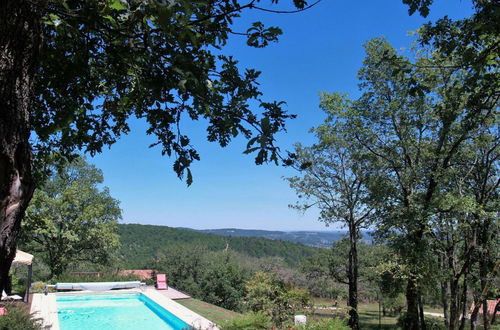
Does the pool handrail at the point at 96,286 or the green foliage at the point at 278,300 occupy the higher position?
the green foliage at the point at 278,300

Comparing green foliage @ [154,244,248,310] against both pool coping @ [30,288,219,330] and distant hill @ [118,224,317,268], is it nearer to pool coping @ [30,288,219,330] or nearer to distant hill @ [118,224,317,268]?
pool coping @ [30,288,219,330]

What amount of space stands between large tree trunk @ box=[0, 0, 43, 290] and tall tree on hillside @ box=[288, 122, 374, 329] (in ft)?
40.1

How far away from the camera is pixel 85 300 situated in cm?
1470

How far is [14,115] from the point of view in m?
1.19

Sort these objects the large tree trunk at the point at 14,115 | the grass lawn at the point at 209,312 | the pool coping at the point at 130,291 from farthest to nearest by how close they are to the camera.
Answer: the grass lawn at the point at 209,312
the pool coping at the point at 130,291
the large tree trunk at the point at 14,115

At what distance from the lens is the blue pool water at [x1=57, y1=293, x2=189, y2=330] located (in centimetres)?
1145

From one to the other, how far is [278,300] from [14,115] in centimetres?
984

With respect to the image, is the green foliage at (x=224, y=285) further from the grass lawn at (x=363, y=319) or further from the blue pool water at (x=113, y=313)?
the blue pool water at (x=113, y=313)

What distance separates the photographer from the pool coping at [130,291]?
363 inches

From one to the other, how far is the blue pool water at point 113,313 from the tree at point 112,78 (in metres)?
9.09

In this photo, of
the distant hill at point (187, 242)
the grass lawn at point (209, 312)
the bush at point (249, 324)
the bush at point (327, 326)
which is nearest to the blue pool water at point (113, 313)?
the grass lawn at point (209, 312)

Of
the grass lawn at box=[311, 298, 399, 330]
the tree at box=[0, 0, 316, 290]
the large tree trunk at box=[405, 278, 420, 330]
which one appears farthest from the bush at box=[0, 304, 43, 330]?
the large tree trunk at box=[405, 278, 420, 330]

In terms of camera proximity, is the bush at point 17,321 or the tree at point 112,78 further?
the bush at point 17,321

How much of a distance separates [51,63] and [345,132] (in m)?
11.3
